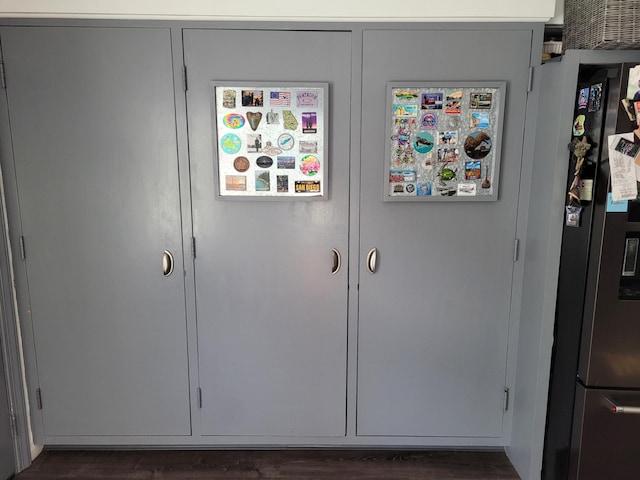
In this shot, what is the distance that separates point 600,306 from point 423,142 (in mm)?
923

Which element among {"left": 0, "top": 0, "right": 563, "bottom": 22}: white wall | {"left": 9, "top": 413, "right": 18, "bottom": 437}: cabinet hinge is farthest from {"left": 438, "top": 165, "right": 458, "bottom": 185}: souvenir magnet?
{"left": 9, "top": 413, "right": 18, "bottom": 437}: cabinet hinge

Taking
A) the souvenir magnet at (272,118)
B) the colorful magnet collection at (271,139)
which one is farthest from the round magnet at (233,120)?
the souvenir magnet at (272,118)

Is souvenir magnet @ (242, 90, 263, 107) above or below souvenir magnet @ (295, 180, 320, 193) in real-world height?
above

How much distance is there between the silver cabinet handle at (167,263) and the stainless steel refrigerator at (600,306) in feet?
5.46

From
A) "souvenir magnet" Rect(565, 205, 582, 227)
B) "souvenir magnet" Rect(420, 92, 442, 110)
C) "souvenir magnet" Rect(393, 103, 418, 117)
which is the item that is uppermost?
"souvenir magnet" Rect(420, 92, 442, 110)

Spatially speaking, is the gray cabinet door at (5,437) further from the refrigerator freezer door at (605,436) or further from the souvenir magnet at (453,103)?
the refrigerator freezer door at (605,436)

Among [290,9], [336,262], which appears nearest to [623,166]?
[336,262]

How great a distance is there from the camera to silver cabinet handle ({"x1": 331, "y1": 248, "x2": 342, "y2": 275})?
196 centimetres

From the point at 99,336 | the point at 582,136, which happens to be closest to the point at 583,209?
the point at 582,136

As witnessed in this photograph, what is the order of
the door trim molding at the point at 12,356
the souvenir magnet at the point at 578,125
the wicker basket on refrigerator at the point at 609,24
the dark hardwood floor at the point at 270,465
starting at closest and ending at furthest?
1. the wicker basket on refrigerator at the point at 609,24
2. the souvenir magnet at the point at 578,125
3. the door trim molding at the point at 12,356
4. the dark hardwood floor at the point at 270,465

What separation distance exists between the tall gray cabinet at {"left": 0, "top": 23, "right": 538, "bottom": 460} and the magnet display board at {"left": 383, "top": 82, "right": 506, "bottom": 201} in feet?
0.17

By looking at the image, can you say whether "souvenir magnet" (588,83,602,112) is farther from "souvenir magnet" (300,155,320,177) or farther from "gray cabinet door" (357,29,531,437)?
"souvenir magnet" (300,155,320,177)

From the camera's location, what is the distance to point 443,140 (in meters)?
1.85

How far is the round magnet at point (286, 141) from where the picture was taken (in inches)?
73.0
